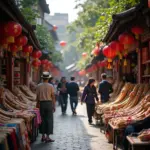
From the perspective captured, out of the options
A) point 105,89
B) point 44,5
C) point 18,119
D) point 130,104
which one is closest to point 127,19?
point 130,104

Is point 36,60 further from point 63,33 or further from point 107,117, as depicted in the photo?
point 63,33

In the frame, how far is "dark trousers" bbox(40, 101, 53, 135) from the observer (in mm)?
10258

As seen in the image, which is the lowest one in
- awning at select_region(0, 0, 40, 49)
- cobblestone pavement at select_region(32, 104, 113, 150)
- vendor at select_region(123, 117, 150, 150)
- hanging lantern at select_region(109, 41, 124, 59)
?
cobblestone pavement at select_region(32, 104, 113, 150)

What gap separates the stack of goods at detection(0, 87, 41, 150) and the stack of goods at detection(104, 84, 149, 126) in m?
2.05

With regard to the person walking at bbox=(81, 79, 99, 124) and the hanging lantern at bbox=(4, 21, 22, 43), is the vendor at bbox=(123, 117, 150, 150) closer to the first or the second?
→ the hanging lantern at bbox=(4, 21, 22, 43)

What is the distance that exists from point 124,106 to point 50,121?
86.5 inches

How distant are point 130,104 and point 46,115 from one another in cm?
241

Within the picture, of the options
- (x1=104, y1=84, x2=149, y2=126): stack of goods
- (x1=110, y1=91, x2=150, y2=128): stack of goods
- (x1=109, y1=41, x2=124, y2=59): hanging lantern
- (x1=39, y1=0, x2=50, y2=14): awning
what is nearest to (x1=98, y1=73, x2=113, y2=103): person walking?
(x1=109, y1=41, x2=124, y2=59): hanging lantern

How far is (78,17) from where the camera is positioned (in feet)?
121

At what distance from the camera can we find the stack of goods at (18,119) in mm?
6949

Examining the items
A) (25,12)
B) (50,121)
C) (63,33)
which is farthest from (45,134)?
(63,33)

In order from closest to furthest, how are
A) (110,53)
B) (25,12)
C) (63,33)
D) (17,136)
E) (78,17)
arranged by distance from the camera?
(17,136) < (110,53) < (25,12) < (78,17) < (63,33)

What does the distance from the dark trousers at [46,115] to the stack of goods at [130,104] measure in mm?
1577

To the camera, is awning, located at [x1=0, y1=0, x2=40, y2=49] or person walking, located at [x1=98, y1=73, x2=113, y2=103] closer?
awning, located at [x1=0, y1=0, x2=40, y2=49]
